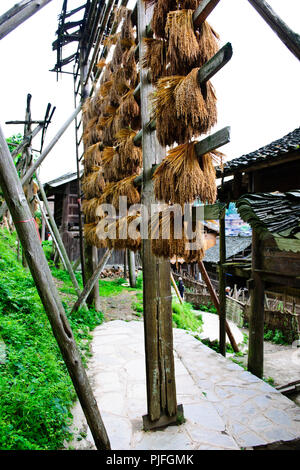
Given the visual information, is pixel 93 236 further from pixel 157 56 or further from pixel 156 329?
pixel 157 56

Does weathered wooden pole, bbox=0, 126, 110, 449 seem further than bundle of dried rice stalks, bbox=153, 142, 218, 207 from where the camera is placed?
No

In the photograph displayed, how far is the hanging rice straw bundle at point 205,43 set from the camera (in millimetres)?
2340

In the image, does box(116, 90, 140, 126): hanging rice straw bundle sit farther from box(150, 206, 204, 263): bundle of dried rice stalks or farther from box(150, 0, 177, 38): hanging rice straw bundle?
box(150, 206, 204, 263): bundle of dried rice stalks

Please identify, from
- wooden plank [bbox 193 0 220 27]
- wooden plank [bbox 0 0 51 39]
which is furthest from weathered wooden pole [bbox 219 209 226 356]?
wooden plank [bbox 0 0 51 39]

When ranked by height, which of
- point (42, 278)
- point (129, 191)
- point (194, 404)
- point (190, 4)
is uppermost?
point (190, 4)

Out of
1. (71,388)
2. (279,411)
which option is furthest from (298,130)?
(71,388)

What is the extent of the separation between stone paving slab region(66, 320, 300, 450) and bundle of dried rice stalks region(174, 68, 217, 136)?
3040mm

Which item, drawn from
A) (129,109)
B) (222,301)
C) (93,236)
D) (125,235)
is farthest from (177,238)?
(222,301)

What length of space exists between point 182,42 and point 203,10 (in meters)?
0.27

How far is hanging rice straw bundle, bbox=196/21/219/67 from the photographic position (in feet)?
7.68

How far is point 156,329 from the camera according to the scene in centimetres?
304

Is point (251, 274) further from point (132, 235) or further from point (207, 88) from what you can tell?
point (207, 88)

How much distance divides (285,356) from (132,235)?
7567 millimetres

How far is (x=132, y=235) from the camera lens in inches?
150
